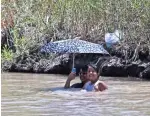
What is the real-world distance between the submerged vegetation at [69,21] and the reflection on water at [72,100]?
3170 mm

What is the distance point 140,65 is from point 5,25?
5489 millimetres

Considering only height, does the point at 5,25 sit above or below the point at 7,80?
above

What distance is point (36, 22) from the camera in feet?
60.2

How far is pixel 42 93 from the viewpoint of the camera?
433 inches

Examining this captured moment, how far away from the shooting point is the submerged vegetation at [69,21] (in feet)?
53.6

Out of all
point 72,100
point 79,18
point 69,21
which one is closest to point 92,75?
point 72,100

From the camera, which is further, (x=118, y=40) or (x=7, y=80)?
(x=118, y=40)

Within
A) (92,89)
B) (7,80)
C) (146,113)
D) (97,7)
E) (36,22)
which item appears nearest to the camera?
(146,113)

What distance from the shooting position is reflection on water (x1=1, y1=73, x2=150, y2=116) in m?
8.47

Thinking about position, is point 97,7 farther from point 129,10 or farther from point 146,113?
point 146,113

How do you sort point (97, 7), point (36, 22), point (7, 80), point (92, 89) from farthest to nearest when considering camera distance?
point (36, 22)
point (97, 7)
point (7, 80)
point (92, 89)

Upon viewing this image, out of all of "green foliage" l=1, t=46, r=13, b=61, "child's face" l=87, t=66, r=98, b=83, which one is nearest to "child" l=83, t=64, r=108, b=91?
"child's face" l=87, t=66, r=98, b=83

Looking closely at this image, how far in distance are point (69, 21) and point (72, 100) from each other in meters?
8.37

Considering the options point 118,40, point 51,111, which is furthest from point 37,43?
point 51,111
